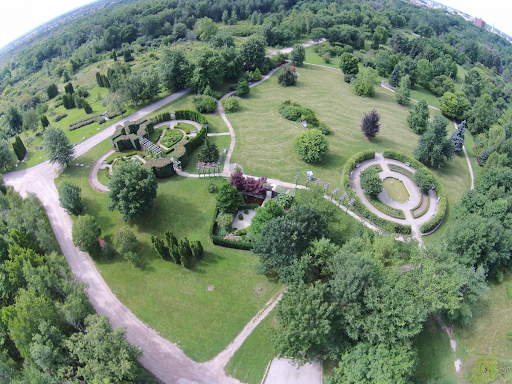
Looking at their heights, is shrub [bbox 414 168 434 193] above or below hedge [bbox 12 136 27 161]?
below

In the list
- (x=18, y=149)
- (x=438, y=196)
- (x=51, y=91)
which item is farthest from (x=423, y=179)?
(x=51, y=91)

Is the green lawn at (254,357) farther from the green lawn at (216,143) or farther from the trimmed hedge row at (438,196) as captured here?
the green lawn at (216,143)

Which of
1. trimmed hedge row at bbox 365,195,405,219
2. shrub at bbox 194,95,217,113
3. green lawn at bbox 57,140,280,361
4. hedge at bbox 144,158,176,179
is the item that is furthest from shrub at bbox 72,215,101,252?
trimmed hedge row at bbox 365,195,405,219

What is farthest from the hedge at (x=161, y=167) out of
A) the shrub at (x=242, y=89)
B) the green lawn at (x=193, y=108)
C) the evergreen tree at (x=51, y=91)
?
the evergreen tree at (x=51, y=91)

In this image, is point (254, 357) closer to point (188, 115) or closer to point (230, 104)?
point (188, 115)

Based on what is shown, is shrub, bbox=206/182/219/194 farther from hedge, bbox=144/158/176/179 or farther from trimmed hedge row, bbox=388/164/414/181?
trimmed hedge row, bbox=388/164/414/181

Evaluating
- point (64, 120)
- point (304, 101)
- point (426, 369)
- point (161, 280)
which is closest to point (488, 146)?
point (304, 101)
